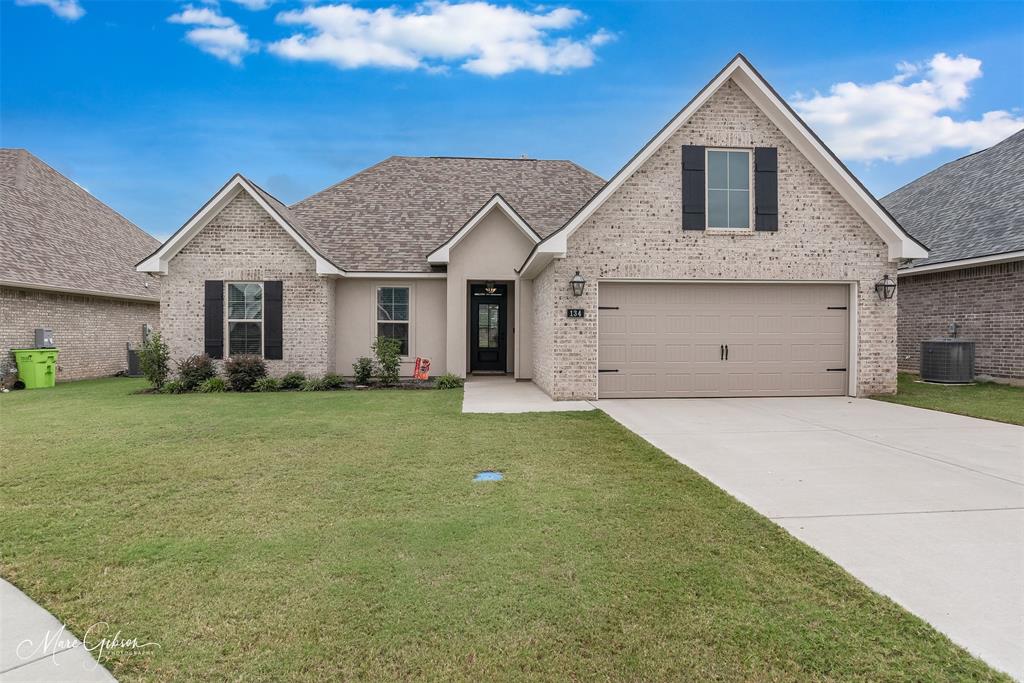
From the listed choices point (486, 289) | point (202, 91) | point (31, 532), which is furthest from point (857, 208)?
point (202, 91)

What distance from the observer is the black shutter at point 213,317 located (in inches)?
528

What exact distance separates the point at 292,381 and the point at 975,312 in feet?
57.8

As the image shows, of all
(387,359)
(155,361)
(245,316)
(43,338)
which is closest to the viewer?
(155,361)

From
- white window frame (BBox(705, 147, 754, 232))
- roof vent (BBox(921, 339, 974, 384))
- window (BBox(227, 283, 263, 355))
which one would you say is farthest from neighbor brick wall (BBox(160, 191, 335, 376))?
roof vent (BBox(921, 339, 974, 384))

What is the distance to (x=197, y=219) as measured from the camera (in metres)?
13.0

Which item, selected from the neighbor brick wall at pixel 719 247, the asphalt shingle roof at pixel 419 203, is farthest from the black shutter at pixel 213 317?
the neighbor brick wall at pixel 719 247

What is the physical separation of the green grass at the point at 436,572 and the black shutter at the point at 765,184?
7050mm

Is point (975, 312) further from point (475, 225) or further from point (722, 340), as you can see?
point (475, 225)

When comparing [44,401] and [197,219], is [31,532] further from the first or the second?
[197,219]

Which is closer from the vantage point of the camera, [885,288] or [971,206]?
[885,288]

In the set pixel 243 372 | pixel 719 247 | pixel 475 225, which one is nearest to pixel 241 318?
pixel 243 372

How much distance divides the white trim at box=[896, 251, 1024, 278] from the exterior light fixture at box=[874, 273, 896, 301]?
5.79 ft

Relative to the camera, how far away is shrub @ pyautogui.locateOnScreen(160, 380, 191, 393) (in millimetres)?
12227

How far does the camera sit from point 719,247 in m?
10.8
